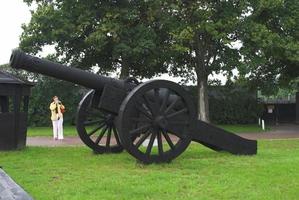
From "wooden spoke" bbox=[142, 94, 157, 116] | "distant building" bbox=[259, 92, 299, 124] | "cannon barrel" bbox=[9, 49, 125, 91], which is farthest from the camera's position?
"distant building" bbox=[259, 92, 299, 124]

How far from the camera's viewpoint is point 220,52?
32281 millimetres

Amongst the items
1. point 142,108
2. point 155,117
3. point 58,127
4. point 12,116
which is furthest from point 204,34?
point 142,108

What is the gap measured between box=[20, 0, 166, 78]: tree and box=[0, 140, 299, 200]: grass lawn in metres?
14.3

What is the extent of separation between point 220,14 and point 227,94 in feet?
27.1

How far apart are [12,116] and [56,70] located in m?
4.81

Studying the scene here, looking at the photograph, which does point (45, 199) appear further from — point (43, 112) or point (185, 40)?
point (43, 112)

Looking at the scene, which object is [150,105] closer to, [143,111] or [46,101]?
[143,111]

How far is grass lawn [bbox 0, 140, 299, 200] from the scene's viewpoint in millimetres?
9469

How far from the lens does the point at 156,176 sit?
11.3 m

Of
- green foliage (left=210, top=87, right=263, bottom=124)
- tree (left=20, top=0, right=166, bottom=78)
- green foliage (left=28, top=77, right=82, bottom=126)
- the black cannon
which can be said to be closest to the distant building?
green foliage (left=210, top=87, right=263, bottom=124)

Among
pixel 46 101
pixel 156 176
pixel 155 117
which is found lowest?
pixel 156 176

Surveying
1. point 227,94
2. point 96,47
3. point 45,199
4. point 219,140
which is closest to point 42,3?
point 96,47

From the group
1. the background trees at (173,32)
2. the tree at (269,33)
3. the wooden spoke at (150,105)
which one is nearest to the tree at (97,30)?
the background trees at (173,32)

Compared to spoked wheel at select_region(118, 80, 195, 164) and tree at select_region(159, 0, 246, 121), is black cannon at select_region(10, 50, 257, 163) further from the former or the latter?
tree at select_region(159, 0, 246, 121)
